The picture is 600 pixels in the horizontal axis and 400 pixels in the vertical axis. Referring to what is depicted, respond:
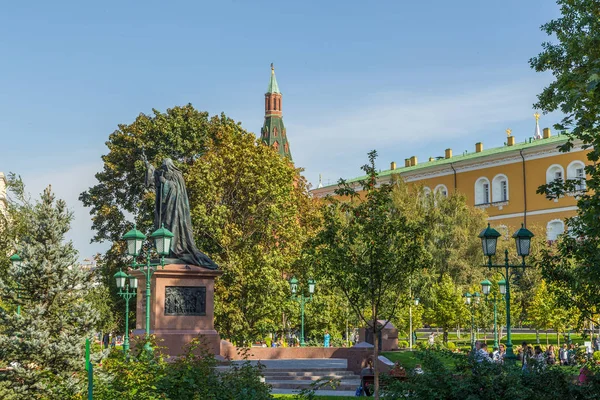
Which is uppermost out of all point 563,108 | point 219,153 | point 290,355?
point 219,153

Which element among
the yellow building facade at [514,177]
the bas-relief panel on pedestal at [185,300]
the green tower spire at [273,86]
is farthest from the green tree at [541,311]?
the green tower spire at [273,86]

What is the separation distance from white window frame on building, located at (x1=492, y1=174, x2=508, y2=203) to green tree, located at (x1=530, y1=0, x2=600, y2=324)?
155 ft

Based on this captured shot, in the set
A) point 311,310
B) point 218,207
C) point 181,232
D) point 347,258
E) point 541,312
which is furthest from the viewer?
point 541,312

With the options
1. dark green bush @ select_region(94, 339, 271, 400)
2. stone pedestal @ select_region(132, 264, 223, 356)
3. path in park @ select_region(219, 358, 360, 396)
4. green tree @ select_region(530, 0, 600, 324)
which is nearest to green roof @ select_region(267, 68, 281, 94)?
path in park @ select_region(219, 358, 360, 396)

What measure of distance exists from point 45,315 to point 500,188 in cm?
5762

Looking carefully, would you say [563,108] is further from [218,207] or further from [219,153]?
[219,153]

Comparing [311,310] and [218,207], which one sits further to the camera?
[311,310]

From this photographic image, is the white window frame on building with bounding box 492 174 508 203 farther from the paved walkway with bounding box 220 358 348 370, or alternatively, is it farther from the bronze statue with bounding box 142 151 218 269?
the bronze statue with bounding box 142 151 218 269

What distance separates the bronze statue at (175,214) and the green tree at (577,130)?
9.81 metres

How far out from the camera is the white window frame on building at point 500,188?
6488 centimetres

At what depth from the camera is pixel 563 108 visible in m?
15.8

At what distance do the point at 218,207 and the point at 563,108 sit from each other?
2016 cm

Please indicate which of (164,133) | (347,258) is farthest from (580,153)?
(347,258)

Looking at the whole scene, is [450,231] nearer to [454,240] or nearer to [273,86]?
[454,240]
